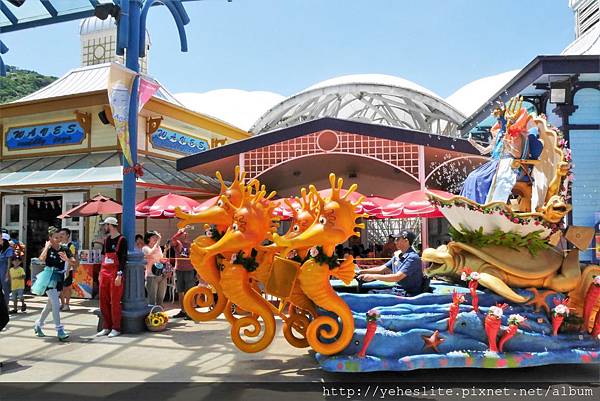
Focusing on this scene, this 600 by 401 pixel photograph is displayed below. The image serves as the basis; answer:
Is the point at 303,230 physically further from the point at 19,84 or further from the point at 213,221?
the point at 19,84

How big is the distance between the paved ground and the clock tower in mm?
11472

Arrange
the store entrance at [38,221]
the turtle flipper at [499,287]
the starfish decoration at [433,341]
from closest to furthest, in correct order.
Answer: the starfish decoration at [433,341], the turtle flipper at [499,287], the store entrance at [38,221]

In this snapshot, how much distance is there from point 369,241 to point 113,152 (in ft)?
32.9

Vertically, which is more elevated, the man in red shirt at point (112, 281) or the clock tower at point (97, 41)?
the clock tower at point (97, 41)

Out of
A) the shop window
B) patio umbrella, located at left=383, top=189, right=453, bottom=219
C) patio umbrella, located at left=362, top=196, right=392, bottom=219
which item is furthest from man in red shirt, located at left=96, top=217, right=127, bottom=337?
the shop window

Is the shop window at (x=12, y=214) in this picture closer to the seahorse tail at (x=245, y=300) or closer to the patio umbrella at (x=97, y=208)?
the patio umbrella at (x=97, y=208)

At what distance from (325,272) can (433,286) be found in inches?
64.8

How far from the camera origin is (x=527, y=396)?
4570 millimetres

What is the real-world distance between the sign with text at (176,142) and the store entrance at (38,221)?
328 centimetres

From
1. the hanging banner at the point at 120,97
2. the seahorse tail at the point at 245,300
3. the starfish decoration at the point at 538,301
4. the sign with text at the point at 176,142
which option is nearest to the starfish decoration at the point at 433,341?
the starfish decoration at the point at 538,301

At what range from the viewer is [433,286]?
226 inches

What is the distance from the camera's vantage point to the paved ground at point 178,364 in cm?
514

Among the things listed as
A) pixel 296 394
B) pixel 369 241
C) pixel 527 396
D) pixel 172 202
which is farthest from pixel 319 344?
pixel 369 241

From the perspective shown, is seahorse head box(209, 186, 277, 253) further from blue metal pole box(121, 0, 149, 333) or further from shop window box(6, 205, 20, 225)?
shop window box(6, 205, 20, 225)
